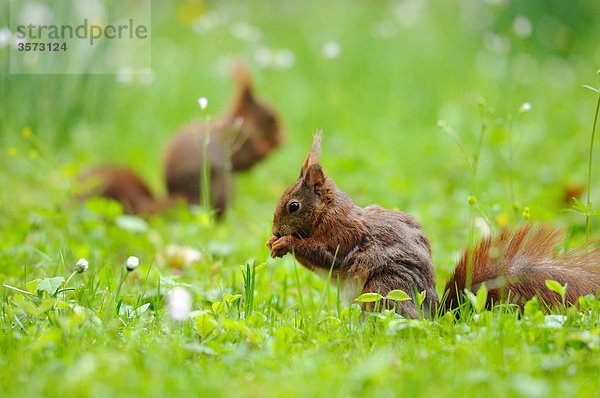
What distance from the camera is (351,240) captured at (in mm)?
2117

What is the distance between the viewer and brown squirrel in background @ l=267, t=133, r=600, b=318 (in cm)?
206

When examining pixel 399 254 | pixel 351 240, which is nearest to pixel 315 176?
pixel 351 240

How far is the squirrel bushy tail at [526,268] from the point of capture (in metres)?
2.06

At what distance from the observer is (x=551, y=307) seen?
2049 mm

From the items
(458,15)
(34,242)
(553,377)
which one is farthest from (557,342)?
(458,15)

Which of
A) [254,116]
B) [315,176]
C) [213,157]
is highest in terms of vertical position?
[254,116]

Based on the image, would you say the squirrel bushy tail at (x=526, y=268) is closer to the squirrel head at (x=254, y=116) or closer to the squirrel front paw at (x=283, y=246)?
the squirrel front paw at (x=283, y=246)

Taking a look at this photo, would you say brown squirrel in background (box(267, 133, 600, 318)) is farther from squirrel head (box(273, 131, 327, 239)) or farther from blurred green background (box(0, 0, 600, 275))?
blurred green background (box(0, 0, 600, 275))

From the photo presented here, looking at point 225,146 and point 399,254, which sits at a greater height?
point 225,146

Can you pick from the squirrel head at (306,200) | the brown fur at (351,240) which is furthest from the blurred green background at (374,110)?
the squirrel head at (306,200)

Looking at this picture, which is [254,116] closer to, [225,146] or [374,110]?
[225,146]

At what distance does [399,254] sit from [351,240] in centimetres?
16

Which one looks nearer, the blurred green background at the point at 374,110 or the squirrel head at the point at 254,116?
the blurred green background at the point at 374,110

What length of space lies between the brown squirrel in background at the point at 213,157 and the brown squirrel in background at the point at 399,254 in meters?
1.42
